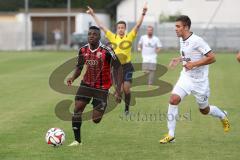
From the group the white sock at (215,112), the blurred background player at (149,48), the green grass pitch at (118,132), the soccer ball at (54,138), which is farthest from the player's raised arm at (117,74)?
the blurred background player at (149,48)

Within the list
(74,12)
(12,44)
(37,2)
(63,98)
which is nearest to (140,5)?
(74,12)

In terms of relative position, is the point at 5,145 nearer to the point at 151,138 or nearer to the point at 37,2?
A: the point at 151,138

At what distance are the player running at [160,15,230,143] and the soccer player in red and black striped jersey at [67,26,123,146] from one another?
44.0 inches

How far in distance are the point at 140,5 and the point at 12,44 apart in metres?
15.0

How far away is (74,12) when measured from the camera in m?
72.3

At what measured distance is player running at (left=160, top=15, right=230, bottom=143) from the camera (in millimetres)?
10516

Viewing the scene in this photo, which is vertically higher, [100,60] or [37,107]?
[100,60]

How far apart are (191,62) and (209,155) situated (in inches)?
67.6

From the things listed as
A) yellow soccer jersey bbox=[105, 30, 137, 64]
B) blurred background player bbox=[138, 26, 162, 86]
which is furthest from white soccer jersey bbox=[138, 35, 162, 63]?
yellow soccer jersey bbox=[105, 30, 137, 64]

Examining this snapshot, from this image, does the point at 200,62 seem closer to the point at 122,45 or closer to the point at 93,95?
the point at 93,95

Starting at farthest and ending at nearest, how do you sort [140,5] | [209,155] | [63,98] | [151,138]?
[140,5]
[63,98]
[151,138]
[209,155]

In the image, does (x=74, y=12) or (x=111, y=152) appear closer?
(x=111, y=152)

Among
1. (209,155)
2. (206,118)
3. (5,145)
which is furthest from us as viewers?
(206,118)

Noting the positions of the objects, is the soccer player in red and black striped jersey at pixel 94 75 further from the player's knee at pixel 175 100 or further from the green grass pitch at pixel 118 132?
the player's knee at pixel 175 100
